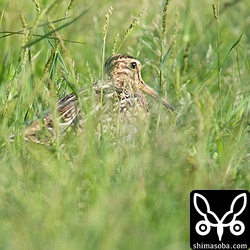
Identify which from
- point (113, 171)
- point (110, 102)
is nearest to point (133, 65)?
point (110, 102)

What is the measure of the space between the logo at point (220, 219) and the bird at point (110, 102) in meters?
0.82

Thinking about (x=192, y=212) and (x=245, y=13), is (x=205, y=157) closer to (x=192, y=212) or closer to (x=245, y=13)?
(x=192, y=212)

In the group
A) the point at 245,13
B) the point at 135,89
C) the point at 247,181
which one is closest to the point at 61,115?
the point at 135,89

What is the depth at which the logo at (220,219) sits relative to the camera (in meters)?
4.33

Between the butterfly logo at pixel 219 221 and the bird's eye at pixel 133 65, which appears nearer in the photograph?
the butterfly logo at pixel 219 221

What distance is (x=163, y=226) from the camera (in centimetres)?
421

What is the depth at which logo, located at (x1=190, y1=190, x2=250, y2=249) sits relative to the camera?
4332mm

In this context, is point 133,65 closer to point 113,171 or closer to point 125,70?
point 125,70

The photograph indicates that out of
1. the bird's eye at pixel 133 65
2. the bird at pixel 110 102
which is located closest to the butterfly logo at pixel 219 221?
the bird at pixel 110 102

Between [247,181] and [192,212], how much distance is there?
56 centimetres

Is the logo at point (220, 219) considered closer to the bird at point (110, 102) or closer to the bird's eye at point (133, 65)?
the bird at point (110, 102)

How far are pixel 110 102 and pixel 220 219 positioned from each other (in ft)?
5.23

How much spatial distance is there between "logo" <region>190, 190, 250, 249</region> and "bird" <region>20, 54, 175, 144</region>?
2.69ft

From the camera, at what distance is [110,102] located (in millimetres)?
5891
